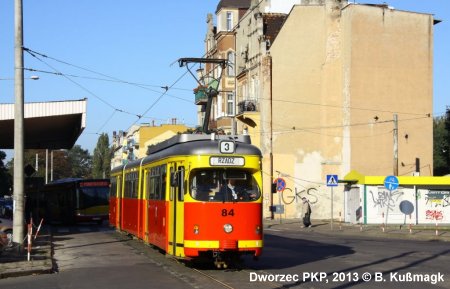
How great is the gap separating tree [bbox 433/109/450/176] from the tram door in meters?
57.7

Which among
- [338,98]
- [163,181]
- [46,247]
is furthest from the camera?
[338,98]

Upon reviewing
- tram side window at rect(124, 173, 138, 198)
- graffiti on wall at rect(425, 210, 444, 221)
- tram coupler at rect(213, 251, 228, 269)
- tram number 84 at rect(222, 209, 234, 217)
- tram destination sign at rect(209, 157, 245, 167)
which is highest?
tram destination sign at rect(209, 157, 245, 167)

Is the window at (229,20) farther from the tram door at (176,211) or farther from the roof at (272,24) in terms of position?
the tram door at (176,211)

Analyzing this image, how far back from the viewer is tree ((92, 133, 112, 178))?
14102cm

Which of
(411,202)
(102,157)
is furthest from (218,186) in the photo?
(102,157)

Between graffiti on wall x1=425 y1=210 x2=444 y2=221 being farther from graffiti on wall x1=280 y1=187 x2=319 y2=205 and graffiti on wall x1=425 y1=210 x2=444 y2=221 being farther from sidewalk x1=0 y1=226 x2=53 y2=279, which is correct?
sidewalk x1=0 y1=226 x2=53 y2=279

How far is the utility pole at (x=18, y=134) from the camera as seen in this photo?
848 inches

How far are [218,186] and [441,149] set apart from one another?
67.0 meters

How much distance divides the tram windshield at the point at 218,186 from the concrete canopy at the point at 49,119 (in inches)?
478

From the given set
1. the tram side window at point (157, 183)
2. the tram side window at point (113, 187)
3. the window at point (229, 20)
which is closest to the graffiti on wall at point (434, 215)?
the tram side window at point (113, 187)


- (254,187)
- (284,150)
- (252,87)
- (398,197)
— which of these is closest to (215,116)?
(252,87)

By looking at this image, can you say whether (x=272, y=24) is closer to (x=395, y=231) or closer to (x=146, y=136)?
(x=395, y=231)

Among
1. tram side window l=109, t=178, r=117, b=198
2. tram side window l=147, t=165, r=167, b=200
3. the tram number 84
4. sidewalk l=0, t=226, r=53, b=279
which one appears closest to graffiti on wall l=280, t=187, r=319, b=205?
tram side window l=109, t=178, r=117, b=198

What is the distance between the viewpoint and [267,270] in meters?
16.5
